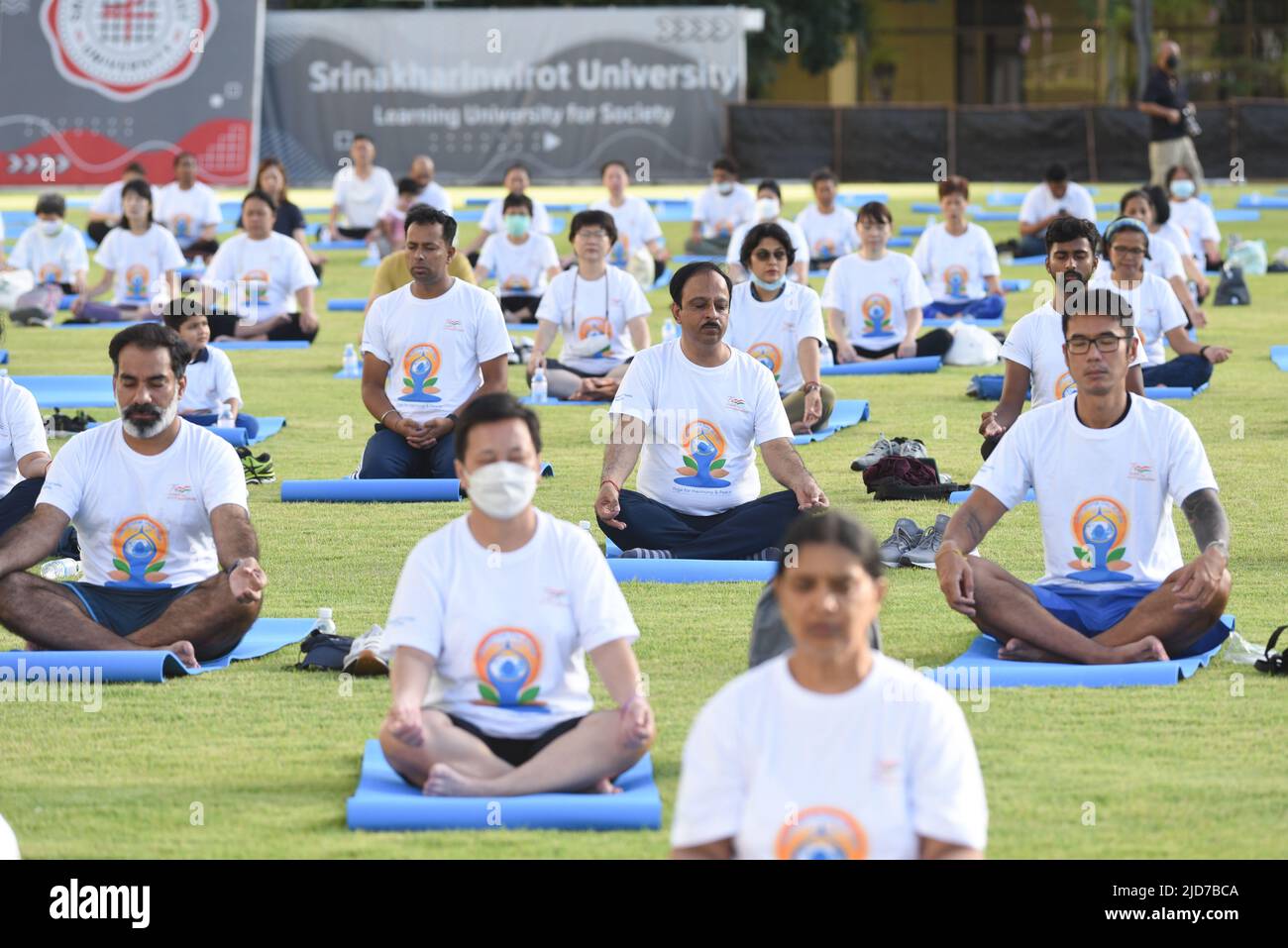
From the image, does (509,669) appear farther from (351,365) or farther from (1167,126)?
(1167,126)

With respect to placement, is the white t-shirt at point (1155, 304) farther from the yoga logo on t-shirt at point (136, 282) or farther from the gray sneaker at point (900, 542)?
the yoga logo on t-shirt at point (136, 282)

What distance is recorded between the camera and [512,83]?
32.2m

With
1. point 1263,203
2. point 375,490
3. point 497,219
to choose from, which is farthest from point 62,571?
point 1263,203

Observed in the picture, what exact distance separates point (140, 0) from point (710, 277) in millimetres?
24596

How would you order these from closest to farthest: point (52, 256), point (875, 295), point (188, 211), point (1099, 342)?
point (1099, 342) < point (875, 295) < point (52, 256) < point (188, 211)

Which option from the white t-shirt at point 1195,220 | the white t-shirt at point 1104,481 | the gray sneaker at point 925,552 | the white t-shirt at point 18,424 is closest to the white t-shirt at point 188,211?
the white t-shirt at point 1195,220

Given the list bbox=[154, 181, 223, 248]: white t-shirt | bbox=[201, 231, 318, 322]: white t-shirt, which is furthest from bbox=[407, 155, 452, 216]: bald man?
bbox=[201, 231, 318, 322]: white t-shirt

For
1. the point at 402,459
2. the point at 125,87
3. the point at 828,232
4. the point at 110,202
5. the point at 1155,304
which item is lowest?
the point at 402,459

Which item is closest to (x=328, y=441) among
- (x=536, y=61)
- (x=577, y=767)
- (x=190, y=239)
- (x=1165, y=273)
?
(x=1165, y=273)

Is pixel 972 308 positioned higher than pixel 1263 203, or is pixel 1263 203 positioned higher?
pixel 1263 203

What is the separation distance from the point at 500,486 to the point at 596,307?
9049 mm

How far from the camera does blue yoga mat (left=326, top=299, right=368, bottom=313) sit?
21.1 metres

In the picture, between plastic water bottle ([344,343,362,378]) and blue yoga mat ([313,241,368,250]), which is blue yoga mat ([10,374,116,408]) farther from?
blue yoga mat ([313,241,368,250])
